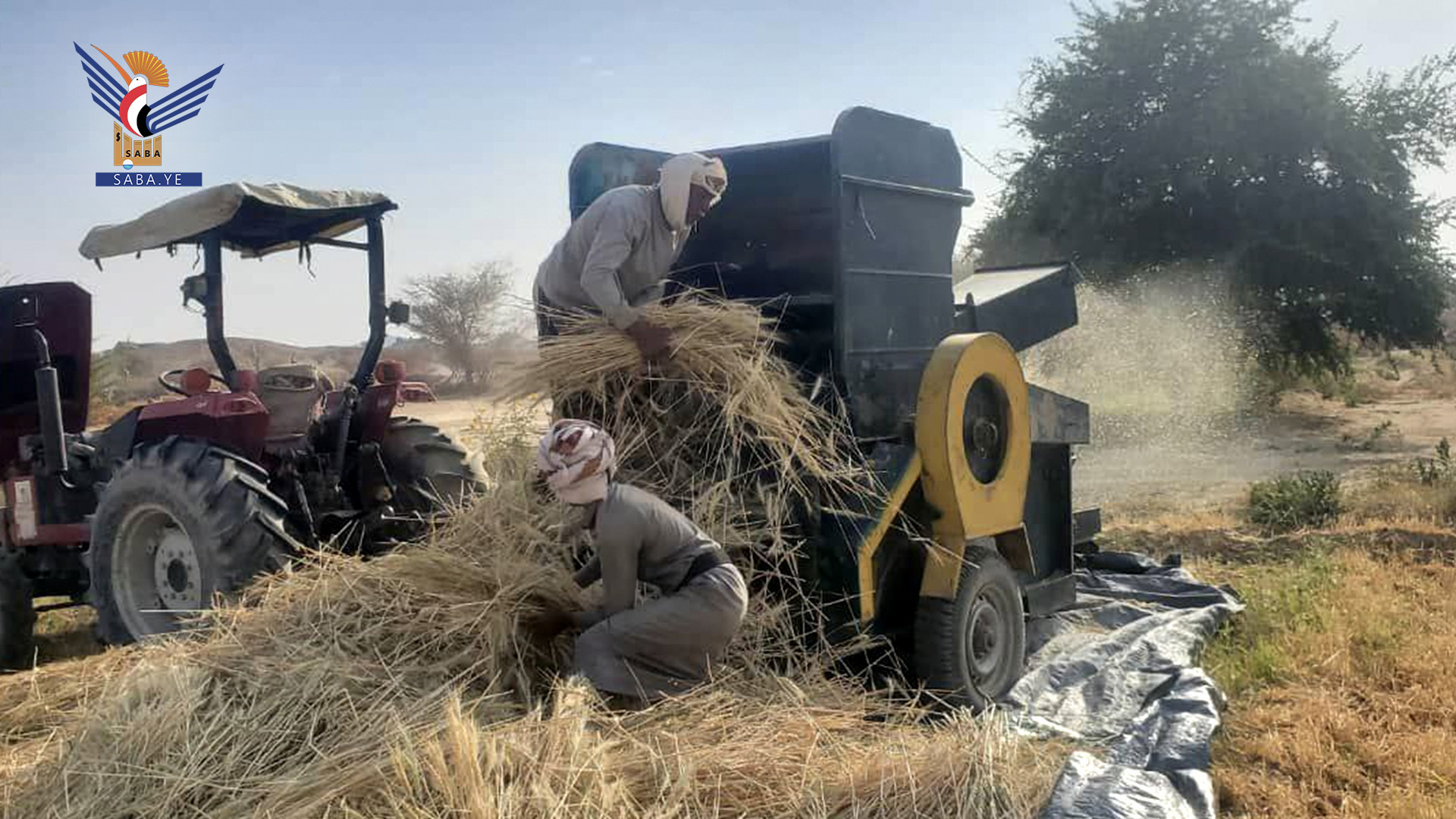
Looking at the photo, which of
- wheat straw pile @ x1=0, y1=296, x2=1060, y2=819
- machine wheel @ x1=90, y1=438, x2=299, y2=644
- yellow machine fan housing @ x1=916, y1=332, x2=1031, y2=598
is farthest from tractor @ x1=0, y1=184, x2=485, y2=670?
yellow machine fan housing @ x1=916, y1=332, x2=1031, y2=598

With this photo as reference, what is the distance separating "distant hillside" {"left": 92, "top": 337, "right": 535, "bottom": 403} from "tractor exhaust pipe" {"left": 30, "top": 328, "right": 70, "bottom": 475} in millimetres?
669

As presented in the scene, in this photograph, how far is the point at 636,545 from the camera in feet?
12.1

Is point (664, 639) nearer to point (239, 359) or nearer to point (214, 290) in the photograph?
point (214, 290)

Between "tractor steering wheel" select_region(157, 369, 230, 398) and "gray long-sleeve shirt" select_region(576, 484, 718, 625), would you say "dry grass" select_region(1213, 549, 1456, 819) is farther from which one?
"tractor steering wheel" select_region(157, 369, 230, 398)

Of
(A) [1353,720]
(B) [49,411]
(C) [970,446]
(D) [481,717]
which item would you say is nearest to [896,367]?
(C) [970,446]

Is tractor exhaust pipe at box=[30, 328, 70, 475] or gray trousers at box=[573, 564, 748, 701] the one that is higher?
tractor exhaust pipe at box=[30, 328, 70, 475]

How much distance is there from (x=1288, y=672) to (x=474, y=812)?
3868mm

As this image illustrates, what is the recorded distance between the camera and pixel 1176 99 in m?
17.9

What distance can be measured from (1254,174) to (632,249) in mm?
15874

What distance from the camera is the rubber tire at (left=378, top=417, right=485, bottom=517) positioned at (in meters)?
6.06

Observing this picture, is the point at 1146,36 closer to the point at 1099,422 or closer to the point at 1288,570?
the point at 1099,422

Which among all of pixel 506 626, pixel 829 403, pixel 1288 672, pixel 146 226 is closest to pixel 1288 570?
pixel 1288 672

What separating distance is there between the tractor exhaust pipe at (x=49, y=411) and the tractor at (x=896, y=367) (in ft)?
8.81

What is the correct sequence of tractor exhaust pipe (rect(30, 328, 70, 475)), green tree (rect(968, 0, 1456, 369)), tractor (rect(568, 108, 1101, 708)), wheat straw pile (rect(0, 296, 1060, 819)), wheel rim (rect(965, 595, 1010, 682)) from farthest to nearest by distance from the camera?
green tree (rect(968, 0, 1456, 369)), tractor exhaust pipe (rect(30, 328, 70, 475)), wheel rim (rect(965, 595, 1010, 682)), tractor (rect(568, 108, 1101, 708)), wheat straw pile (rect(0, 296, 1060, 819))
